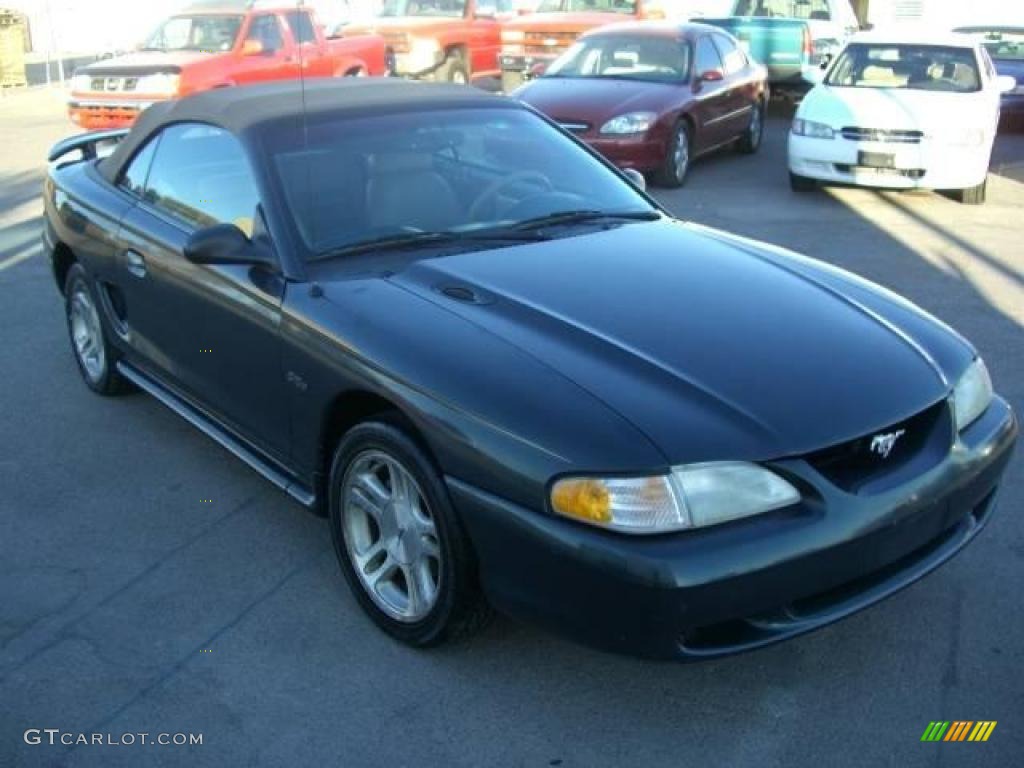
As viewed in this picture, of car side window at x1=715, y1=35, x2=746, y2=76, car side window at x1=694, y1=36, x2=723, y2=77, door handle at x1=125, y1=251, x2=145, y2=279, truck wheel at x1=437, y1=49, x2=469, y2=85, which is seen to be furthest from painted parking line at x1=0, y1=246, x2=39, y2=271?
truck wheel at x1=437, y1=49, x2=469, y2=85

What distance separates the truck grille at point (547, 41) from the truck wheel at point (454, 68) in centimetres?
193

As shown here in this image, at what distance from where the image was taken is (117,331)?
4.91m

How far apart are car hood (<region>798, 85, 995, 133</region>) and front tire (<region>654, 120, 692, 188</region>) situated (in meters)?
1.13

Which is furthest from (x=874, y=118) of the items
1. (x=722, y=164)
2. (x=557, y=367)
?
(x=557, y=367)

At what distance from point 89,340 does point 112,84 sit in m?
9.23

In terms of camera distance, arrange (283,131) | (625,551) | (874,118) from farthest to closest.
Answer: (874,118)
(283,131)
(625,551)

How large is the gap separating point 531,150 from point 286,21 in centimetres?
1147

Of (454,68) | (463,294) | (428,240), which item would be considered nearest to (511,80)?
(454,68)

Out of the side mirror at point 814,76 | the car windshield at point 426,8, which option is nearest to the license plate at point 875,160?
the side mirror at point 814,76

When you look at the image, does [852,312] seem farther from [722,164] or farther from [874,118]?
→ [722,164]

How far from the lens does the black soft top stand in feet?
13.6

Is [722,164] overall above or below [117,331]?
below

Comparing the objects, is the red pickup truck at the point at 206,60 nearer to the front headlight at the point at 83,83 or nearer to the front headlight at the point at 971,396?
the front headlight at the point at 83,83

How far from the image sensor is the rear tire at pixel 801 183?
10414mm
